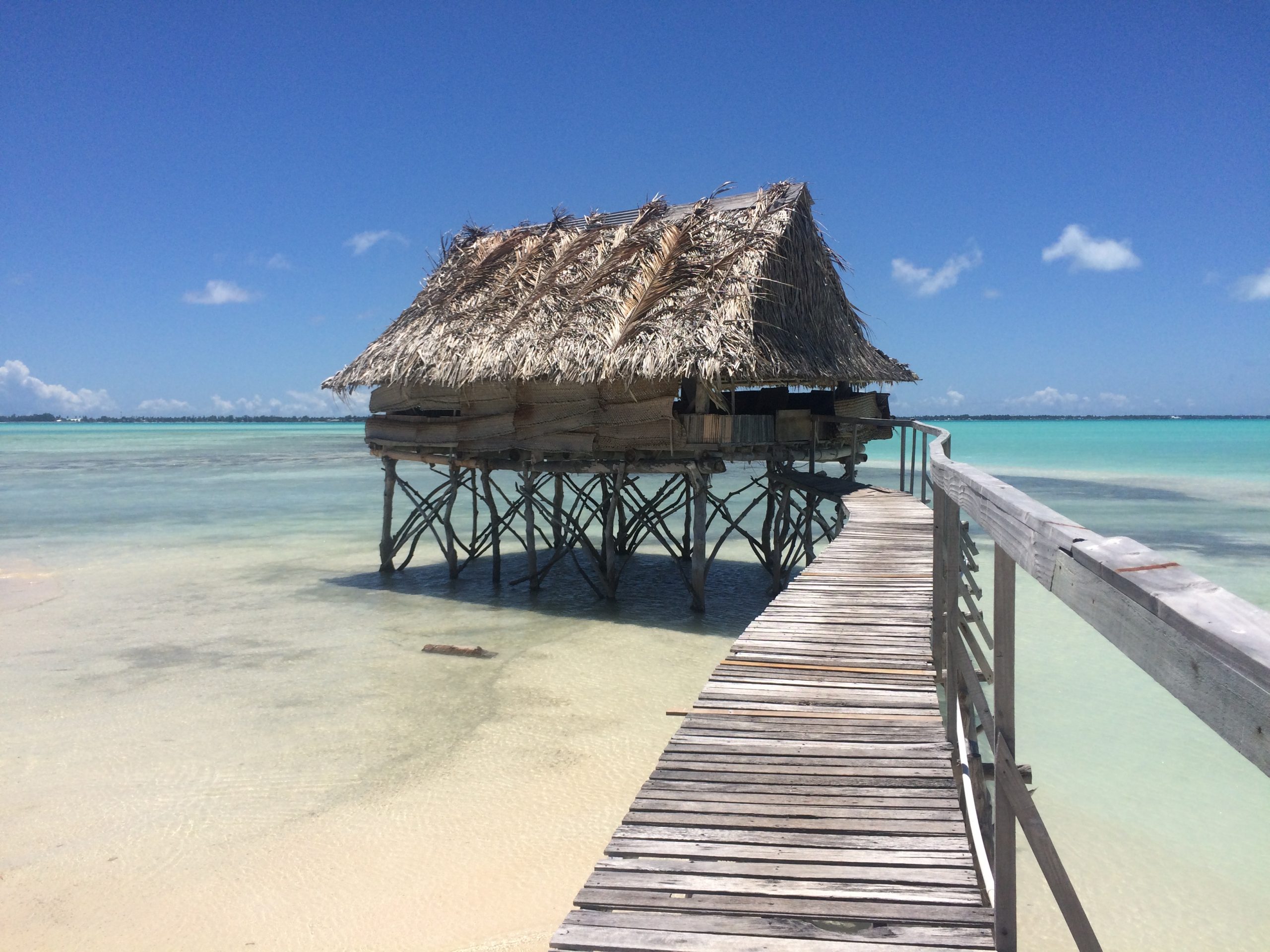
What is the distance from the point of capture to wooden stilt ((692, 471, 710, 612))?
998 centimetres

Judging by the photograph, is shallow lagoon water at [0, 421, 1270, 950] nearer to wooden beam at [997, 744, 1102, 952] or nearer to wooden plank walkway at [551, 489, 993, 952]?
wooden plank walkway at [551, 489, 993, 952]

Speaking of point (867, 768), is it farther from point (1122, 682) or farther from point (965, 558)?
point (965, 558)

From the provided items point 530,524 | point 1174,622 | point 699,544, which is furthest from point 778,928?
point 530,524

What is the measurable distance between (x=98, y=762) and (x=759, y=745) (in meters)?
5.65

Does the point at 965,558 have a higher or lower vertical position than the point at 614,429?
lower

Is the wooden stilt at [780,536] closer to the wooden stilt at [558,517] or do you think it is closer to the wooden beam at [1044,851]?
the wooden stilt at [558,517]

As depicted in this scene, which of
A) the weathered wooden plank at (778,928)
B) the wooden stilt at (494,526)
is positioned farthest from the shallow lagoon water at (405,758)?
the weathered wooden plank at (778,928)

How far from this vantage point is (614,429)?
10.4m

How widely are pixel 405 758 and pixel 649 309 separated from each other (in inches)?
223

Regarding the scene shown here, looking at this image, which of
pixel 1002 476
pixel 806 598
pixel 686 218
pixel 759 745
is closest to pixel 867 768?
pixel 759 745

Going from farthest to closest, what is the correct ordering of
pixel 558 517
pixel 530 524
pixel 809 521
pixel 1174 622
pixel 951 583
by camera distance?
pixel 558 517
pixel 530 524
pixel 809 521
pixel 951 583
pixel 1174 622

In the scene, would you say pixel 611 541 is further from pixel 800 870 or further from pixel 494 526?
pixel 800 870

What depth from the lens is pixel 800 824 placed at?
252cm

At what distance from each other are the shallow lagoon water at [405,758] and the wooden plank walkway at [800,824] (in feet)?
6.16
